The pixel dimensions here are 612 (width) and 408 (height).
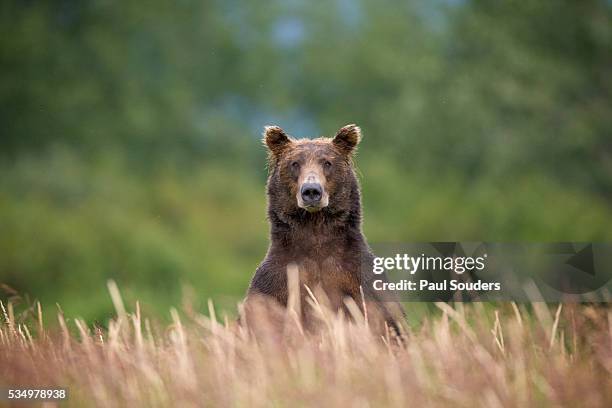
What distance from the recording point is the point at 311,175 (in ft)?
23.8

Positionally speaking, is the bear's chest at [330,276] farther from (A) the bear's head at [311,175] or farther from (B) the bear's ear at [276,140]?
(B) the bear's ear at [276,140]

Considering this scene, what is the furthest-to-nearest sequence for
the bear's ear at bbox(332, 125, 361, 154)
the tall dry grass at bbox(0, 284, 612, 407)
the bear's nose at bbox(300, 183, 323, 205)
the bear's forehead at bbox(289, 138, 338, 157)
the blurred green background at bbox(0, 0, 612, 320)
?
the blurred green background at bbox(0, 0, 612, 320) < the bear's ear at bbox(332, 125, 361, 154) < the bear's forehead at bbox(289, 138, 338, 157) < the bear's nose at bbox(300, 183, 323, 205) < the tall dry grass at bbox(0, 284, 612, 407)

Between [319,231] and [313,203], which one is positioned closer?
[313,203]

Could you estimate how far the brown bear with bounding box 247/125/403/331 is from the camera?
22.7 ft

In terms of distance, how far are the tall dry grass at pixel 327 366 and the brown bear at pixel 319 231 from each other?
33.4 inches

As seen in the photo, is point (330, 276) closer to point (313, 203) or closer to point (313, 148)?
point (313, 203)

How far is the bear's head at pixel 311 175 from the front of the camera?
718 cm

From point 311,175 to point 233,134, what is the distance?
87.5 feet

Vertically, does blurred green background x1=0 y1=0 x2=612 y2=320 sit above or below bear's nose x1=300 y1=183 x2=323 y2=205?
above

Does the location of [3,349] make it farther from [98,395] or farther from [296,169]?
[296,169]

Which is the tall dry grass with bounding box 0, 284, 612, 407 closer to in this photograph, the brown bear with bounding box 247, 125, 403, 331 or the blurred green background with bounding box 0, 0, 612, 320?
the brown bear with bounding box 247, 125, 403, 331

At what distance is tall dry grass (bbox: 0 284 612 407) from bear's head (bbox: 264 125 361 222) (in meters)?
1.29

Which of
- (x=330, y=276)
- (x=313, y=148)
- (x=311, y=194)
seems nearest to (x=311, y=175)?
(x=311, y=194)

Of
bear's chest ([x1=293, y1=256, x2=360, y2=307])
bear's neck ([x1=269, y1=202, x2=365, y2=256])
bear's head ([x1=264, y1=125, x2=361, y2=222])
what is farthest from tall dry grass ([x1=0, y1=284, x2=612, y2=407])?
bear's head ([x1=264, y1=125, x2=361, y2=222])
